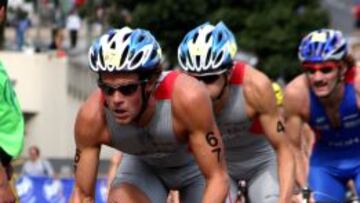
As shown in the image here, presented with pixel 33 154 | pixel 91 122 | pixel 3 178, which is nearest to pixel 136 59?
pixel 91 122

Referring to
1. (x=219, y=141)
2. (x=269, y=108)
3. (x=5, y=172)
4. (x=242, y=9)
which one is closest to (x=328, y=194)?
(x=269, y=108)

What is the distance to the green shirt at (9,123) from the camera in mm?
6824

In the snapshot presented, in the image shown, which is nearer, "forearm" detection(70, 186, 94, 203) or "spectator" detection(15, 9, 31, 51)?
"forearm" detection(70, 186, 94, 203)

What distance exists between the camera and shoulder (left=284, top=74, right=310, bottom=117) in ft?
35.5

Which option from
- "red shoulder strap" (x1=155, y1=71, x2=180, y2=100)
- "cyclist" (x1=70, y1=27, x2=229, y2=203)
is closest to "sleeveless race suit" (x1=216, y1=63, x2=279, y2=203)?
"cyclist" (x1=70, y1=27, x2=229, y2=203)

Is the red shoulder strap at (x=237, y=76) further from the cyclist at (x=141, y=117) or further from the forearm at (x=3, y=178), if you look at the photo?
the forearm at (x=3, y=178)

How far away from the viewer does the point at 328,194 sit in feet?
35.6

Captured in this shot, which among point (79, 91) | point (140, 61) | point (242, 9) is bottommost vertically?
point (79, 91)

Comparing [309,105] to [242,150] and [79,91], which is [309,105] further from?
[79,91]

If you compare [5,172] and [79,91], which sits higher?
[5,172]

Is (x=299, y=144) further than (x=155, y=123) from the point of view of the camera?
Yes

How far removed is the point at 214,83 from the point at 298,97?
4.70ft

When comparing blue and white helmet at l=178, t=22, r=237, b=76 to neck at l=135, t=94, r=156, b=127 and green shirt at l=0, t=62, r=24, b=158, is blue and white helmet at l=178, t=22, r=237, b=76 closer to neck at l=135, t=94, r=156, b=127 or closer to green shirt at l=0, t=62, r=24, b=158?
neck at l=135, t=94, r=156, b=127

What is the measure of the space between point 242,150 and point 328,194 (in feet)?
2.79
